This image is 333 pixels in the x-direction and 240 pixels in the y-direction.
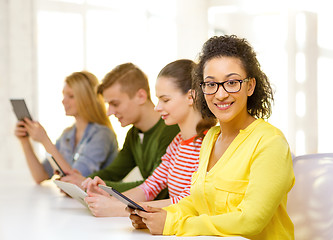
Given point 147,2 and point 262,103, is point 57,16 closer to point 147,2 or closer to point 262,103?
point 147,2

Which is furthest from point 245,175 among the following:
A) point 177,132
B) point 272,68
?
point 272,68

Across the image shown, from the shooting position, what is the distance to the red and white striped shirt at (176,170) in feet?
5.67

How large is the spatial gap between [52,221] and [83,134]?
121 centimetres

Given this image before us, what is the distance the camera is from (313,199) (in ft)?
4.97

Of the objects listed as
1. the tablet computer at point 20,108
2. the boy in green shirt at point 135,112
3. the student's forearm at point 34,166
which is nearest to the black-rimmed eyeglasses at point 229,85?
the boy in green shirt at point 135,112

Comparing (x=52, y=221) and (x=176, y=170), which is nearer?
(x=52, y=221)

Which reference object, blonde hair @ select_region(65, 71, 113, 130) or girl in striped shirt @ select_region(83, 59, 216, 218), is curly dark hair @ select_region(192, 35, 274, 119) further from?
blonde hair @ select_region(65, 71, 113, 130)

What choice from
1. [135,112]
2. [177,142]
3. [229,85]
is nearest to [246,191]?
[229,85]

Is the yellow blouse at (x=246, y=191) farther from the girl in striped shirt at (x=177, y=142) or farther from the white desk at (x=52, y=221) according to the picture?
the girl in striped shirt at (x=177, y=142)

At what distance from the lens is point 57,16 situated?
17.6ft

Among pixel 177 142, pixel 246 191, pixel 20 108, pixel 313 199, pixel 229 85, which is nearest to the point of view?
pixel 246 191

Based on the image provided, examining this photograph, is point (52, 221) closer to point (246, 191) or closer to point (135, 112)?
point (246, 191)

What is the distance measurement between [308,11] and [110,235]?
5.30 metres

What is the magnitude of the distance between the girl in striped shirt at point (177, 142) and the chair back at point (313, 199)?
0.34 meters
